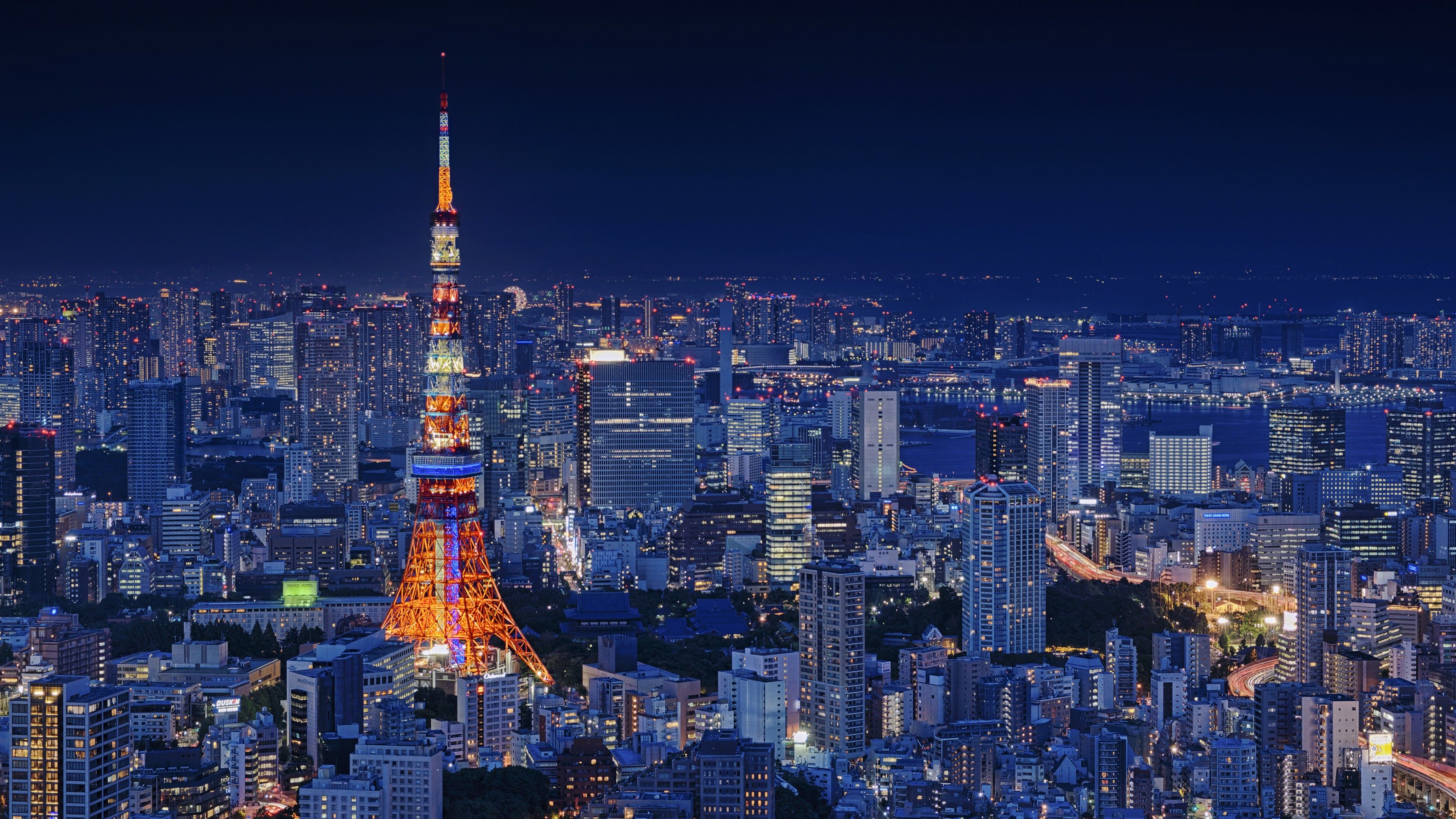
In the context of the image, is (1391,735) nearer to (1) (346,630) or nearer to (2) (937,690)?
(2) (937,690)

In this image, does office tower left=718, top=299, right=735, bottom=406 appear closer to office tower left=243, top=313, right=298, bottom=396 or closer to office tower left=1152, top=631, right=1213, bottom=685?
office tower left=243, top=313, right=298, bottom=396

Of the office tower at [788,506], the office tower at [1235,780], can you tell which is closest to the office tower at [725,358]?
the office tower at [788,506]

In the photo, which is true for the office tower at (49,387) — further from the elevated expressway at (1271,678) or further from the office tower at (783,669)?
the office tower at (783,669)

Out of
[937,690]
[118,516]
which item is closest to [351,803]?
[937,690]

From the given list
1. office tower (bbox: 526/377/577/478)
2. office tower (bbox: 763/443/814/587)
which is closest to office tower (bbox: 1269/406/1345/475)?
office tower (bbox: 763/443/814/587)

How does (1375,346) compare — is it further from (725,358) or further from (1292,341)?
(725,358)
